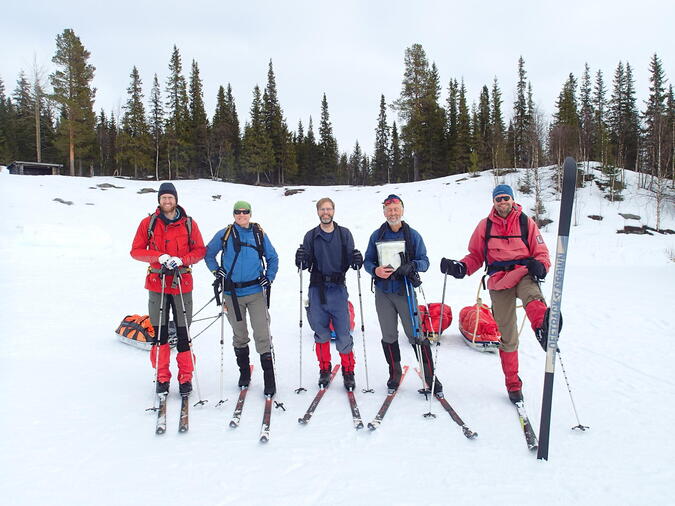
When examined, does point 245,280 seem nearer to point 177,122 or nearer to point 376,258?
point 376,258

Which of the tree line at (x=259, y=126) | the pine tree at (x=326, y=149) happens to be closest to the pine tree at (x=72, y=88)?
the tree line at (x=259, y=126)

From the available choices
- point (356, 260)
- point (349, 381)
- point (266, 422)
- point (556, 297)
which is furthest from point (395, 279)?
point (266, 422)

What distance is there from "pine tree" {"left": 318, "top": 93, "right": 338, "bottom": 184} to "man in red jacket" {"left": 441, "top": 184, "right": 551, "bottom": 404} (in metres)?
47.9

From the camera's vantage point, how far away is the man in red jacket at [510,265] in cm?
378

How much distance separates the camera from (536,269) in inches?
145

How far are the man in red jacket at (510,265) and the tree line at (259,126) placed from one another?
28.8m

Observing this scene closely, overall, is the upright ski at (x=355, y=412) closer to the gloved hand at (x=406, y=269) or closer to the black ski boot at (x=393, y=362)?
the black ski boot at (x=393, y=362)

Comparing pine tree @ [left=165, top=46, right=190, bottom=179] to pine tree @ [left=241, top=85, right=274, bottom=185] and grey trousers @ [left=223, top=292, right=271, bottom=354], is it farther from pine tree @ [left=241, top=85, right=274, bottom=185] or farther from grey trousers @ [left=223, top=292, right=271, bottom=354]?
grey trousers @ [left=223, top=292, right=271, bottom=354]

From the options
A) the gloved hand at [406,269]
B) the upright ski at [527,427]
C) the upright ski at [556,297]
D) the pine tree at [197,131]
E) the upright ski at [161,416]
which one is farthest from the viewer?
the pine tree at [197,131]

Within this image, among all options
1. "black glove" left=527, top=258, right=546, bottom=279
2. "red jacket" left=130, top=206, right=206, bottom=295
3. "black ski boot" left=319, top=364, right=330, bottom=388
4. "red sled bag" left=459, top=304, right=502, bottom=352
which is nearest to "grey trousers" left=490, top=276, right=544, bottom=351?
"black glove" left=527, top=258, right=546, bottom=279

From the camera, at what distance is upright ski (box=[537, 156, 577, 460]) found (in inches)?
113

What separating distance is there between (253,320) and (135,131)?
139 feet

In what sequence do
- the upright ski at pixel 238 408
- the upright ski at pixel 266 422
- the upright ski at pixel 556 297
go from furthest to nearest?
the upright ski at pixel 238 408
the upright ski at pixel 266 422
the upright ski at pixel 556 297

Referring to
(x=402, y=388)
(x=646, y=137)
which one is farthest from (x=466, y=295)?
(x=646, y=137)
